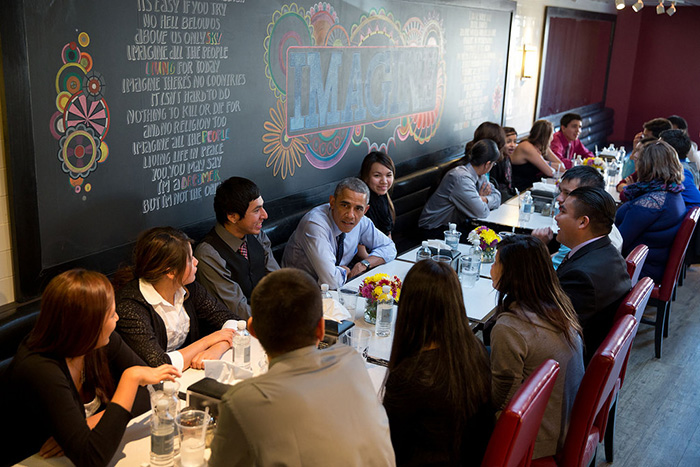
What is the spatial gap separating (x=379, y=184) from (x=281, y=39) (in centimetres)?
125

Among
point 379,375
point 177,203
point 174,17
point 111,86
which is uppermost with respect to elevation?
point 174,17

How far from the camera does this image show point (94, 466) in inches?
78.3

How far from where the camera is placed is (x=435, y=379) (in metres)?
2.07

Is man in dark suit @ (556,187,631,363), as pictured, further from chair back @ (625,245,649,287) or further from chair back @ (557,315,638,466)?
chair back @ (557,315,638,466)

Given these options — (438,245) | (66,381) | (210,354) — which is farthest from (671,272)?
(66,381)

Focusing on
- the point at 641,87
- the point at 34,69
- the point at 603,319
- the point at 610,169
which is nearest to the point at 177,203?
the point at 34,69

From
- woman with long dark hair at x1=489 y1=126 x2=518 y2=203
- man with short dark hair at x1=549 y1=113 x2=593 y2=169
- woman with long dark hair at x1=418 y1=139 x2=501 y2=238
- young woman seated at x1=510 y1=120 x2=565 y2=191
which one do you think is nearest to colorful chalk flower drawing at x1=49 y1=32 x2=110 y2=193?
woman with long dark hair at x1=418 y1=139 x2=501 y2=238

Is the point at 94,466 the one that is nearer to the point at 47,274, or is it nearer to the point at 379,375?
the point at 379,375

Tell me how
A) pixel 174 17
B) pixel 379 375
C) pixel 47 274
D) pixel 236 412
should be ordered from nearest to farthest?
pixel 236 412, pixel 379 375, pixel 47 274, pixel 174 17

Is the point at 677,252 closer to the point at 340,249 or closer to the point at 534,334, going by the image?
the point at 340,249

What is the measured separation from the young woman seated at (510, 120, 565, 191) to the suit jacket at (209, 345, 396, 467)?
5922 mm

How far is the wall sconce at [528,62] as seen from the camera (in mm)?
8602

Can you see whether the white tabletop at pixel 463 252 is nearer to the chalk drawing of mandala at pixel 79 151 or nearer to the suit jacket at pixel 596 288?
the suit jacket at pixel 596 288

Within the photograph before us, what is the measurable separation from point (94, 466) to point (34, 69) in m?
1.83
